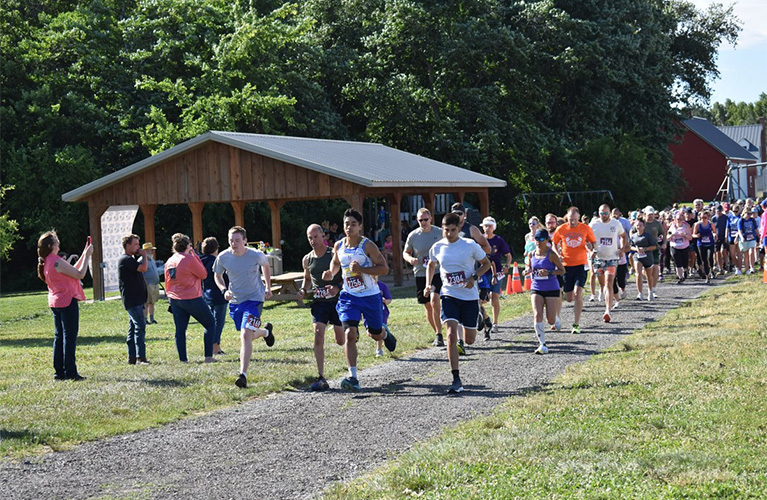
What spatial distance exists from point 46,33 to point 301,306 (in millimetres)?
21880

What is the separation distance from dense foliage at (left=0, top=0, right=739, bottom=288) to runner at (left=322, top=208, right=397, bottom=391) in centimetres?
2466

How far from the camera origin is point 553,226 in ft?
59.9

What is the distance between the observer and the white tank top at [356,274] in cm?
1021

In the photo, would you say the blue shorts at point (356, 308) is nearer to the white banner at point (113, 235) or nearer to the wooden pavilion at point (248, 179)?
the wooden pavilion at point (248, 179)

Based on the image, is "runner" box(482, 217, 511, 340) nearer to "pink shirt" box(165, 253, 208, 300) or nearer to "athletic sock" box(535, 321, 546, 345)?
"athletic sock" box(535, 321, 546, 345)

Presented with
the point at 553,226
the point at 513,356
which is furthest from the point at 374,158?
the point at 513,356

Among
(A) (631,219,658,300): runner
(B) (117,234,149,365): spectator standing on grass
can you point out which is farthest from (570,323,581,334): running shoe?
(B) (117,234,149,365): spectator standing on grass

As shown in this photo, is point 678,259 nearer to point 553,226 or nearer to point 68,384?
point 553,226

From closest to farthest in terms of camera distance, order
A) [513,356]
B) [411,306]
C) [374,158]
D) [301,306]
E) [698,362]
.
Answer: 1. [698,362]
2. [513,356]
3. [411,306]
4. [301,306]
5. [374,158]

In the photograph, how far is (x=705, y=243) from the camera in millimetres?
24328

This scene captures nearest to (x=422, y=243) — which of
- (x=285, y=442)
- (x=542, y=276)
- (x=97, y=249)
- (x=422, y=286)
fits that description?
(x=422, y=286)

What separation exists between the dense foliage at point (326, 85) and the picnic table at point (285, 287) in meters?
12.6

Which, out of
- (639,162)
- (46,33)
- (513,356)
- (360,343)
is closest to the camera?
(513,356)

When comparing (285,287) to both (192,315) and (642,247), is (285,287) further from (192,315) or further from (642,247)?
(192,315)
